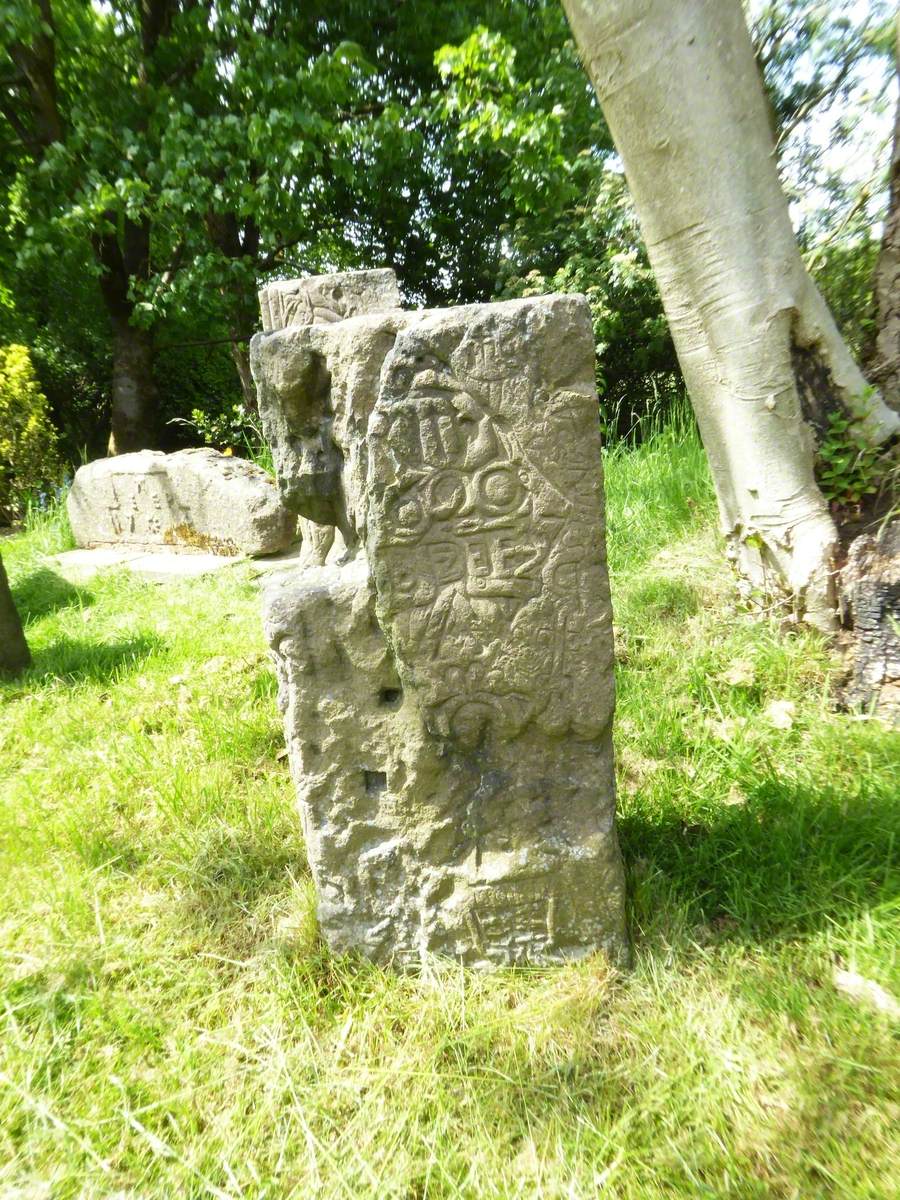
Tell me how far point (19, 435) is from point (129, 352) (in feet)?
5.13

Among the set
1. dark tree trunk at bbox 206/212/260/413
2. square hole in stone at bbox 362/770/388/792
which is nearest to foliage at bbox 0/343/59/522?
dark tree trunk at bbox 206/212/260/413

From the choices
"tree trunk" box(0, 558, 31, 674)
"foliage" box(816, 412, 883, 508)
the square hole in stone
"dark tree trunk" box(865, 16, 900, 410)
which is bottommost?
the square hole in stone

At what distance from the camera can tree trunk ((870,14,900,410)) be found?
2873 millimetres

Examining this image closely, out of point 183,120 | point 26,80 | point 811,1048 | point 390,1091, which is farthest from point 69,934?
point 26,80

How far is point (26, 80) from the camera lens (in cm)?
760

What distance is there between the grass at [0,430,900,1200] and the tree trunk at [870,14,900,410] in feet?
3.88

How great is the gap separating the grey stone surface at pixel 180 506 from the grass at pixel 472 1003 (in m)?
2.86

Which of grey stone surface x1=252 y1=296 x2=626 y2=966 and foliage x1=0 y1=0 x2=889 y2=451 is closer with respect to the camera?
grey stone surface x1=252 y1=296 x2=626 y2=966

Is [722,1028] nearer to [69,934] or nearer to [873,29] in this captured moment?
[69,934]

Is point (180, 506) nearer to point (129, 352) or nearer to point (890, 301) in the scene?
point (129, 352)

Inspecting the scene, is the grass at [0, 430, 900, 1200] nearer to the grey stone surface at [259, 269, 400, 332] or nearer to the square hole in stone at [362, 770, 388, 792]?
the square hole in stone at [362, 770, 388, 792]

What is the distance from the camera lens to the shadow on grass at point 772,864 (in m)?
1.77

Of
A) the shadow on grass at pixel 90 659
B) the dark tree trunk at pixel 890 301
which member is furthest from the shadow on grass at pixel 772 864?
the shadow on grass at pixel 90 659

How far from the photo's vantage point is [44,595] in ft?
16.9
